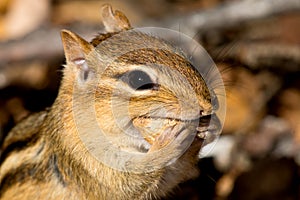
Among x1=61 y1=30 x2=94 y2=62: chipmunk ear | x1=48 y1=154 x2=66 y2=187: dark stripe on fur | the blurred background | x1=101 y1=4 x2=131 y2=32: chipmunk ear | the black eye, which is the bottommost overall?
the blurred background

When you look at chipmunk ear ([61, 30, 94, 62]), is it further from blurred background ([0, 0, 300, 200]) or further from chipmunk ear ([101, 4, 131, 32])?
blurred background ([0, 0, 300, 200])

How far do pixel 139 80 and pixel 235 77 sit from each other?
238 cm

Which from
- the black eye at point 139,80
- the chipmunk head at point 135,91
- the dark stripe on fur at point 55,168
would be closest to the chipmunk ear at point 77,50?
the chipmunk head at point 135,91

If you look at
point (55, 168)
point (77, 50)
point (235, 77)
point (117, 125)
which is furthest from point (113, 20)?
point (235, 77)

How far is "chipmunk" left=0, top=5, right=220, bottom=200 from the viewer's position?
3.29 m

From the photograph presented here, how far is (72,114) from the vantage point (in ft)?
12.1

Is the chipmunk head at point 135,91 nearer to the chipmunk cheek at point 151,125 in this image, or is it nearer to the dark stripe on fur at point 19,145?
the chipmunk cheek at point 151,125

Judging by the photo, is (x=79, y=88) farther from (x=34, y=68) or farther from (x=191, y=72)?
(x=34, y=68)

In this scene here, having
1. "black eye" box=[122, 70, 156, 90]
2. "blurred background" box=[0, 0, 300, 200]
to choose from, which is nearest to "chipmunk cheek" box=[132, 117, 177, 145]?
"black eye" box=[122, 70, 156, 90]

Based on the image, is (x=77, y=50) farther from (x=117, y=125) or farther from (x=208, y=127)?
(x=208, y=127)

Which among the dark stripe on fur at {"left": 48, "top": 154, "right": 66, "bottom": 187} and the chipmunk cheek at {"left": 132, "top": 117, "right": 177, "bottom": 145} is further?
the dark stripe on fur at {"left": 48, "top": 154, "right": 66, "bottom": 187}

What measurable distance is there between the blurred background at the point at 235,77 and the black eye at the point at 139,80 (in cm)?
151

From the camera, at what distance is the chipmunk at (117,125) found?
3.29m

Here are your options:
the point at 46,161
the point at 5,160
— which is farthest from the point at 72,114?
the point at 5,160
